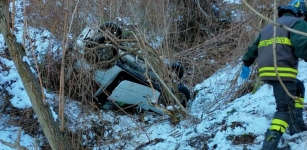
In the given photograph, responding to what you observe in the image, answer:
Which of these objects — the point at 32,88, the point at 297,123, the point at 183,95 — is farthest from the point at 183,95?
the point at 32,88

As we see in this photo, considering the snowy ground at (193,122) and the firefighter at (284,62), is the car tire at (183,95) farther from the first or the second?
the firefighter at (284,62)

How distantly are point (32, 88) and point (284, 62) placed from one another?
7.37 ft

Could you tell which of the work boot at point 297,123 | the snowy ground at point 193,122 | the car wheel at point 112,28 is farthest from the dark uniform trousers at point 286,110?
the car wheel at point 112,28

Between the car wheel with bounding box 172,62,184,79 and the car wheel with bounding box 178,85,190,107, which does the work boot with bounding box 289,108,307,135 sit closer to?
the car wheel with bounding box 178,85,190,107

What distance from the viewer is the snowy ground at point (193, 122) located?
3.31 m

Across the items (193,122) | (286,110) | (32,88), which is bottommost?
(193,122)

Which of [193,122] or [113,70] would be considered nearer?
[193,122]

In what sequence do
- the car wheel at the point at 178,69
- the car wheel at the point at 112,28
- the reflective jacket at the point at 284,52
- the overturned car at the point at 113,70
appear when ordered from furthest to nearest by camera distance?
the car wheel at the point at 178,69, the car wheel at the point at 112,28, the overturned car at the point at 113,70, the reflective jacket at the point at 284,52

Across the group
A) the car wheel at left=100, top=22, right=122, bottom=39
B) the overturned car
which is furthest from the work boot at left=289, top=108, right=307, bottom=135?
the car wheel at left=100, top=22, right=122, bottom=39

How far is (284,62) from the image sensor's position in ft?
8.73

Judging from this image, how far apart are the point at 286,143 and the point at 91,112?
264 centimetres

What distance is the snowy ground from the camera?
130 inches

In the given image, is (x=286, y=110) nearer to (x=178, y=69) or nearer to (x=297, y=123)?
(x=297, y=123)

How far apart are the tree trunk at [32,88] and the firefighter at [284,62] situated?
188 centimetres
